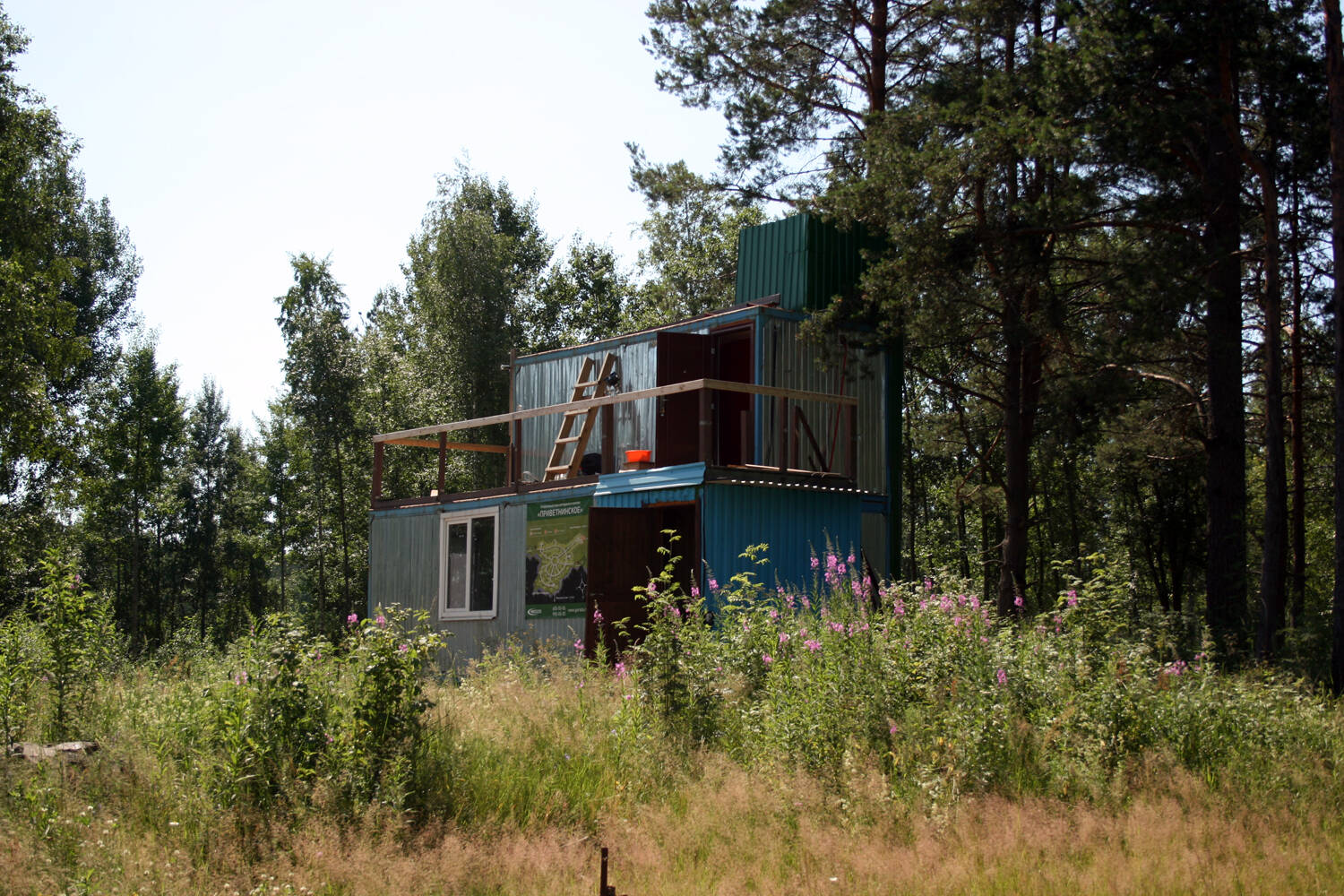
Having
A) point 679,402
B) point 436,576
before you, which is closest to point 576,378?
point 679,402

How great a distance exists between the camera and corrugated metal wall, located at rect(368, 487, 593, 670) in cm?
1584

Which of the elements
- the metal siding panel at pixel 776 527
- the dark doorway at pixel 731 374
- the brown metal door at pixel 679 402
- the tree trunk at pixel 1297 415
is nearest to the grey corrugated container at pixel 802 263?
the dark doorway at pixel 731 374

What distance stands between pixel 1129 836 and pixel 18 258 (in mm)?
22787

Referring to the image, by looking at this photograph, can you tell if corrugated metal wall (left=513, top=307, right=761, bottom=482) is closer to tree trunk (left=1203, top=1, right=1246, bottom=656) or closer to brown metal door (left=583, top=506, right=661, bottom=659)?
brown metal door (left=583, top=506, right=661, bottom=659)

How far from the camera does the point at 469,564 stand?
667 inches

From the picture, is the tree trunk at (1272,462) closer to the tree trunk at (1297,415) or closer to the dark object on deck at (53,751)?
the tree trunk at (1297,415)

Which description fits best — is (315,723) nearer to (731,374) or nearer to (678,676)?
(678,676)

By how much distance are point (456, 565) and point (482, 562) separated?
0.60 meters

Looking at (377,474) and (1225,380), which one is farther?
(377,474)

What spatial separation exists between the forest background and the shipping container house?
120cm

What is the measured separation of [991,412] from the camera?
23.7m

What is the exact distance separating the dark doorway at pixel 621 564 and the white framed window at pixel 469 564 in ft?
9.30

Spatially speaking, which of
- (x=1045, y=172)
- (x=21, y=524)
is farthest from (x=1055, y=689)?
(x=21, y=524)

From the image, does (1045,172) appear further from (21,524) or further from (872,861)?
(21,524)
